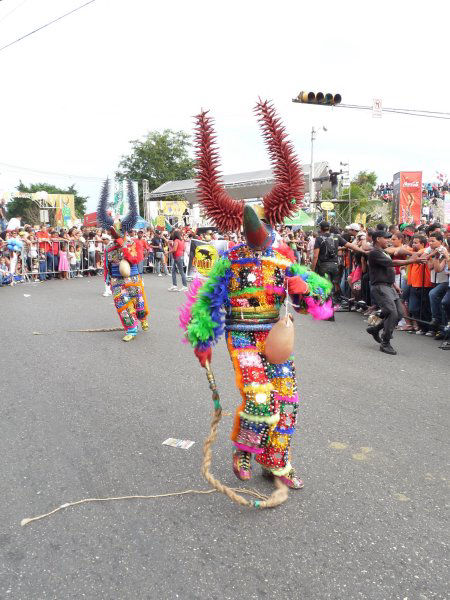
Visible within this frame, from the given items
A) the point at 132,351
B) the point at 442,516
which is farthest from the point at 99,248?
the point at 442,516

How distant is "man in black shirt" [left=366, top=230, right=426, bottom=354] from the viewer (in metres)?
7.40

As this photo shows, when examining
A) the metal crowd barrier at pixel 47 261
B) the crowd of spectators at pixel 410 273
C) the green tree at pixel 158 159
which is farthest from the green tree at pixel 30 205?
the crowd of spectators at pixel 410 273

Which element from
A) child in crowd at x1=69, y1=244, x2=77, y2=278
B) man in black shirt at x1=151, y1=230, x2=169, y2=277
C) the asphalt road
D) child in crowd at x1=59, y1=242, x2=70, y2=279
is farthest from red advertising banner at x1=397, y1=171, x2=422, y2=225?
the asphalt road

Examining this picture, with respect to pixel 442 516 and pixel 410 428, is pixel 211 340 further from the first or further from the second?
pixel 410 428

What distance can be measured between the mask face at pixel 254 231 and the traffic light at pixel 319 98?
11.4m

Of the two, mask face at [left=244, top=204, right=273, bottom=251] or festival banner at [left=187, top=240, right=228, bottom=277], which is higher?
mask face at [left=244, top=204, right=273, bottom=251]

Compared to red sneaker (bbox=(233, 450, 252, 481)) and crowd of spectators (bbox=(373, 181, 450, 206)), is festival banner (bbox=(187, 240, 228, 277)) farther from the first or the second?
crowd of spectators (bbox=(373, 181, 450, 206))

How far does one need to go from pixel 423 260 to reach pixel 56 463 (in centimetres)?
595

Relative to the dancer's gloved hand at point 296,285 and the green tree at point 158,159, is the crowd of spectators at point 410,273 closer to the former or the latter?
the dancer's gloved hand at point 296,285

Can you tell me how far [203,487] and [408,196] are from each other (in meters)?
24.7

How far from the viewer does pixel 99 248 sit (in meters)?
20.3

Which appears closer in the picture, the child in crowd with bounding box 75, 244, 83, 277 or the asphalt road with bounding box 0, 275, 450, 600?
the asphalt road with bounding box 0, 275, 450, 600

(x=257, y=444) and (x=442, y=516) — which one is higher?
(x=257, y=444)

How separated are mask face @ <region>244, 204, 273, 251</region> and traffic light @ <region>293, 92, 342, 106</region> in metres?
11.4
